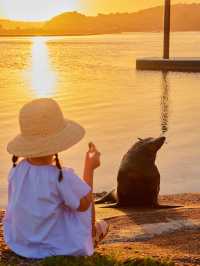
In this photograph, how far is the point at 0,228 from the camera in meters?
6.42

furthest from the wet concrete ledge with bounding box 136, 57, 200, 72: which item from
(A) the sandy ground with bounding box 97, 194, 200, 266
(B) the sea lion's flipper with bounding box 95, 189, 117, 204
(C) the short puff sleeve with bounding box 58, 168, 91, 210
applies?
(C) the short puff sleeve with bounding box 58, 168, 91, 210

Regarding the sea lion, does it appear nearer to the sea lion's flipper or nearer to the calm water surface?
the sea lion's flipper

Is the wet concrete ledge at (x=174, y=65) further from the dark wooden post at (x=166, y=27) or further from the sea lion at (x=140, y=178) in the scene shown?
the sea lion at (x=140, y=178)

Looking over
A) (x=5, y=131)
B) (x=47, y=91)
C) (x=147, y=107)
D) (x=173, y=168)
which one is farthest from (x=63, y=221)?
(x=47, y=91)

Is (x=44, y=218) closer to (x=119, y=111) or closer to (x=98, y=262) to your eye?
(x=98, y=262)

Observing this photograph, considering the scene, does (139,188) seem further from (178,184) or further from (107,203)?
(178,184)

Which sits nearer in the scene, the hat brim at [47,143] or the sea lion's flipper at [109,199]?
the hat brim at [47,143]

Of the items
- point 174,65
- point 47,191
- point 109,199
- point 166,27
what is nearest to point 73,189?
point 47,191

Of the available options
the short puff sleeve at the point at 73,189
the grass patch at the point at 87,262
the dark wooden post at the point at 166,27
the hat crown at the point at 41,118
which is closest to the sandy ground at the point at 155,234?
the grass patch at the point at 87,262

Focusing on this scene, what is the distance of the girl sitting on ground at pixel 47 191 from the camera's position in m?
4.50

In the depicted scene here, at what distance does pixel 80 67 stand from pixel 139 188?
42945 mm

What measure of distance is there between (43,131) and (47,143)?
11 cm

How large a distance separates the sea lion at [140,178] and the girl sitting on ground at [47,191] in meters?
5.08

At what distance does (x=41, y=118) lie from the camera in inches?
179
